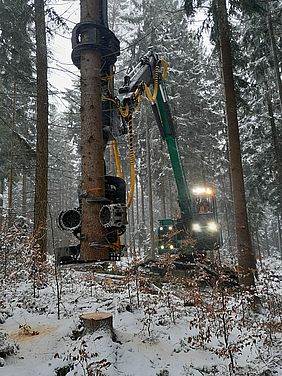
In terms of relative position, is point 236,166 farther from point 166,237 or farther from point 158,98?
point 166,237

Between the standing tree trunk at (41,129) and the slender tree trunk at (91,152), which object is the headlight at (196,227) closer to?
the standing tree trunk at (41,129)

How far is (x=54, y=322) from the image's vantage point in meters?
5.50

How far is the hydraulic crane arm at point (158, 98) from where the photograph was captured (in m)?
6.02

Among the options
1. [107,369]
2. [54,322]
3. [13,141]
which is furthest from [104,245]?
[13,141]

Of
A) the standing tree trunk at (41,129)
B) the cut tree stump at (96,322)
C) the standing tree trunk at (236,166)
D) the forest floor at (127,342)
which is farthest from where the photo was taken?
the standing tree trunk at (41,129)

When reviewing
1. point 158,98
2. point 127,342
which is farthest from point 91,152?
point 158,98

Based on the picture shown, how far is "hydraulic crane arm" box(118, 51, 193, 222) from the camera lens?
19.8 ft

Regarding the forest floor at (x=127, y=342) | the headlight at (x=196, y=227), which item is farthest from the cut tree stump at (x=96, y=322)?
the headlight at (x=196, y=227)

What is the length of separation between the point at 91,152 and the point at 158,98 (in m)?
7.15

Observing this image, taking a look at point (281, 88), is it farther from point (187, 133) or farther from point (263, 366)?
point (263, 366)

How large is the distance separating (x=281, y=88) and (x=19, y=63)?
11.1m

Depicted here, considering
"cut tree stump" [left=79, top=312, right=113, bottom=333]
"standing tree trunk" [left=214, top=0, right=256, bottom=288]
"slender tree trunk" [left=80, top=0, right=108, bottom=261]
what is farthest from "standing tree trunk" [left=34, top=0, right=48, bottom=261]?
"slender tree trunk" [left=80, top=0, right=108, bottom=261]

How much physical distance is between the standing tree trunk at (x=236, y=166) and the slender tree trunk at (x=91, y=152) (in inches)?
215

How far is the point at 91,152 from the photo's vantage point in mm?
3670
